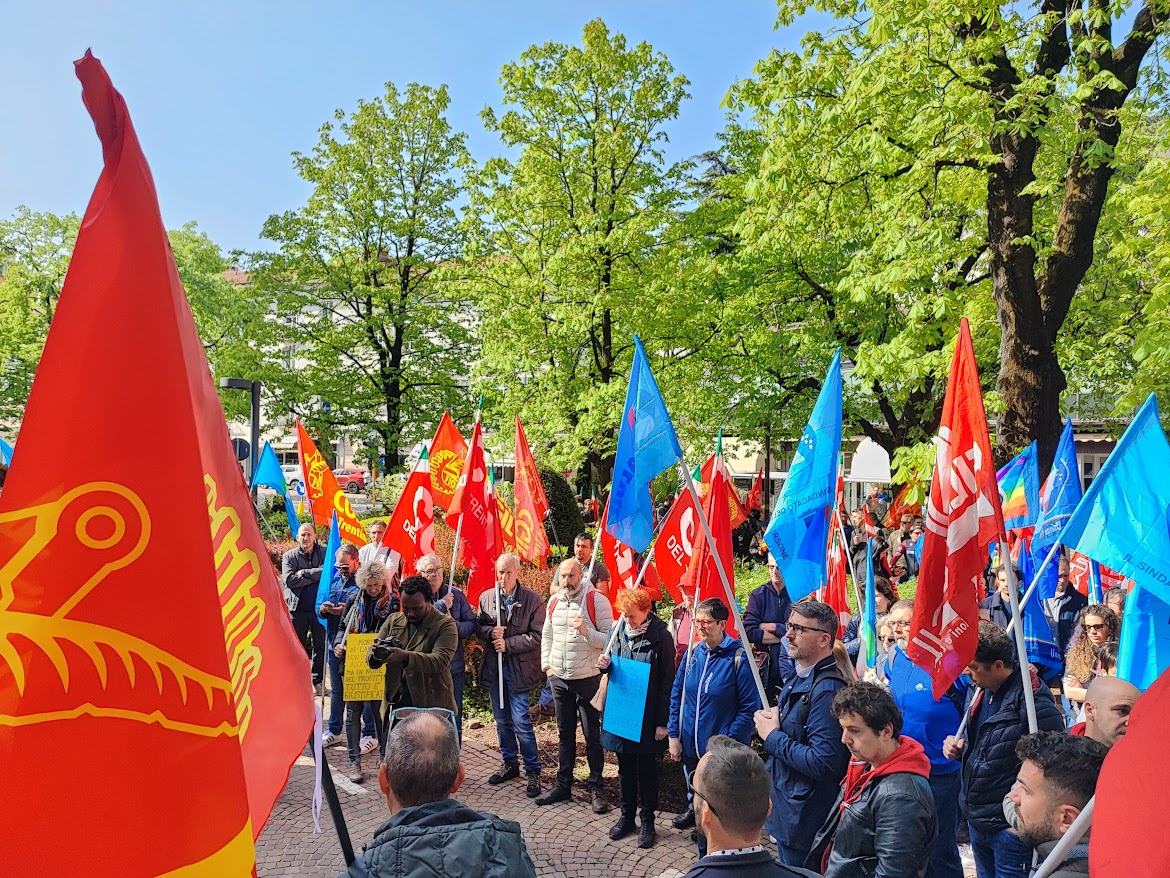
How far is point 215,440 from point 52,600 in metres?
0.78

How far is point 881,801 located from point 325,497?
8.80 metres

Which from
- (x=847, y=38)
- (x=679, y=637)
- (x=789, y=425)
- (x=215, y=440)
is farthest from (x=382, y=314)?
(x=215, y=440)

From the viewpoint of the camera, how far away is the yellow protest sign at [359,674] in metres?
6.92

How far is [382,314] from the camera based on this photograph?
23.7 meters

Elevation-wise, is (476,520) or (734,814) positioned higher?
(476,520)

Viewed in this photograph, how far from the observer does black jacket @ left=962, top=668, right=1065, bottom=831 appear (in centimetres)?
425

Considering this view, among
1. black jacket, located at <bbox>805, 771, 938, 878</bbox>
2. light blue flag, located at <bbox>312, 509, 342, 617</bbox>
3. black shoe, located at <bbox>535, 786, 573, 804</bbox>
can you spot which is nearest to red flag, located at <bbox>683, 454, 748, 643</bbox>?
black shoe, located at <bbox>535, 786, 573, 804</bbox>

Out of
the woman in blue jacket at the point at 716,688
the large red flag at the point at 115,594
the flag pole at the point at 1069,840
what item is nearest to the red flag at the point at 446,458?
the woman in blue jacket at the point at 716,688

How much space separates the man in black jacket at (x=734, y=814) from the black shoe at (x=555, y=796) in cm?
411

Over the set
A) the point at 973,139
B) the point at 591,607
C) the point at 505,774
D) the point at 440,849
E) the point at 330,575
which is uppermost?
the point at 973,139

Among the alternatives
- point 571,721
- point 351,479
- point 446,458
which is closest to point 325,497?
point 446,458

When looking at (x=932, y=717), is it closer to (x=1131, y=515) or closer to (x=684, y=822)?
(x=1131, y=515)

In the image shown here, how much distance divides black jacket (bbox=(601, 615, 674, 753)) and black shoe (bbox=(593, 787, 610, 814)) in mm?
618

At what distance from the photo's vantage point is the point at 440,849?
99.0 inches
